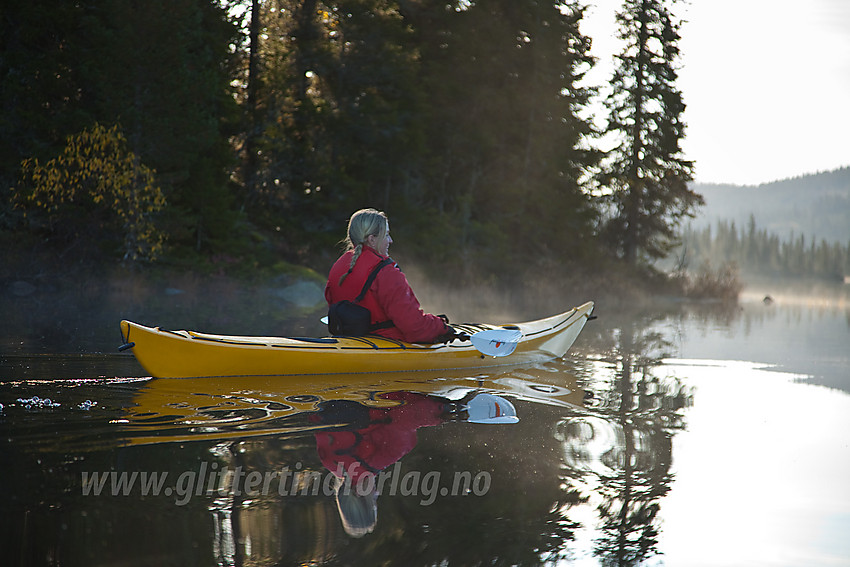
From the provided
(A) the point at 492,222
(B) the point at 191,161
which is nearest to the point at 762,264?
(A) the point at 492,222

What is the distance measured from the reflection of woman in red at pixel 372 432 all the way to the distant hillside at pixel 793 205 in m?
165

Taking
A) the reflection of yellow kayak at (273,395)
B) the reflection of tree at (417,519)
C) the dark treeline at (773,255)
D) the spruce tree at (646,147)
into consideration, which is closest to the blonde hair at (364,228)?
the reflection of yellow kayak at (273,395)

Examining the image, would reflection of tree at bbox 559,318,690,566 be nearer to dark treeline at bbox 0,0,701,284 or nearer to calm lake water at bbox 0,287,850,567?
calm lake water at bbox 0,287,850,567

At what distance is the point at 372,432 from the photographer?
4.69 m

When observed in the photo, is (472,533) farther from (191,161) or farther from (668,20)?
(668,20)

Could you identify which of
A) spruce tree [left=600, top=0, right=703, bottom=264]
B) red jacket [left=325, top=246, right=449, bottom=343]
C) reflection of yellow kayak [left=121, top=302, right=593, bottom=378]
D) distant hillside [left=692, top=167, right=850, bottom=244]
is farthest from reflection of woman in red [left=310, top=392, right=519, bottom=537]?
distant hillside [left=692, top=167, right=850, bottom=244]

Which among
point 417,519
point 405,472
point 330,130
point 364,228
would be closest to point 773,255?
point 330,130

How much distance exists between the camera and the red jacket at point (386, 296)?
6.48 metres

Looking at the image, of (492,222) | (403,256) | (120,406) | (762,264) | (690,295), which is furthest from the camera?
(762,264)

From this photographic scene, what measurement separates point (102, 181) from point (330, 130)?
272 inches

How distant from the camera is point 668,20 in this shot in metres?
26.8

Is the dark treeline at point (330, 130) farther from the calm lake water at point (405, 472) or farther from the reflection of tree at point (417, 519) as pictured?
the reflection of tree at point (417, 519)

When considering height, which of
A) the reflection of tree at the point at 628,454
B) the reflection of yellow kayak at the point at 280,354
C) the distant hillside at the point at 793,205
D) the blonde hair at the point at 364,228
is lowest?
the reflection of tree at the point at 628,454

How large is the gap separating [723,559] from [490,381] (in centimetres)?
401
